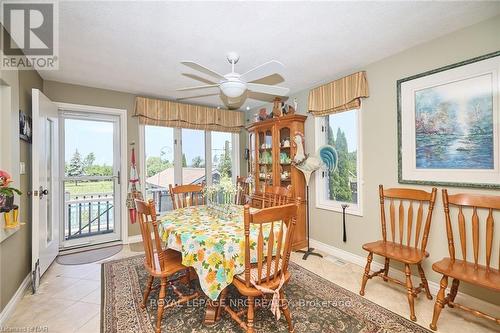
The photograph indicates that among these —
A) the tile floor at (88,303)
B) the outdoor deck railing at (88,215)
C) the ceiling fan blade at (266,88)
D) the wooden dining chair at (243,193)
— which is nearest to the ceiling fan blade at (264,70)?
the ceiling fan blade at (266,88)

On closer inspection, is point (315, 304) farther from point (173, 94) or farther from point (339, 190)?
point (173, 94)

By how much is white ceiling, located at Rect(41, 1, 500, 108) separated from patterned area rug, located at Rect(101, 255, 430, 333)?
2.46 m

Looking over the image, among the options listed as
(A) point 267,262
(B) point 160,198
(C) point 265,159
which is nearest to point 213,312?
(A) point 267,262

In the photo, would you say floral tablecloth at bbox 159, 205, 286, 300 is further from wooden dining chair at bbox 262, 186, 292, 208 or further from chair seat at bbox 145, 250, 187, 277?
wooden dining chair at bbox 262, 186, 292, 208

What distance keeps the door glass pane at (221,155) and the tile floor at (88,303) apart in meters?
2.58

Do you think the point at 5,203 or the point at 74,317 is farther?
the point at 74,317

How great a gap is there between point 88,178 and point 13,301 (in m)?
1.95

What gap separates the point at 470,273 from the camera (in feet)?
5.78

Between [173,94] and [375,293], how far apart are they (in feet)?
12.9

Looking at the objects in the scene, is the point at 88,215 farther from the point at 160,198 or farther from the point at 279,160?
the point at 279,160

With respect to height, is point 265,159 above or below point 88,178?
above

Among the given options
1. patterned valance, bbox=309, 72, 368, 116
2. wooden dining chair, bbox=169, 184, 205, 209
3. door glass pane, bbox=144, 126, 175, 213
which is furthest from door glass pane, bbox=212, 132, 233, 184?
patterned valance, bbox=309, 72, 368, 116

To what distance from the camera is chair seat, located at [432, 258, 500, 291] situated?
1625mm

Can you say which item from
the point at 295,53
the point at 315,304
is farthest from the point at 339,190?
the point at 295,53
